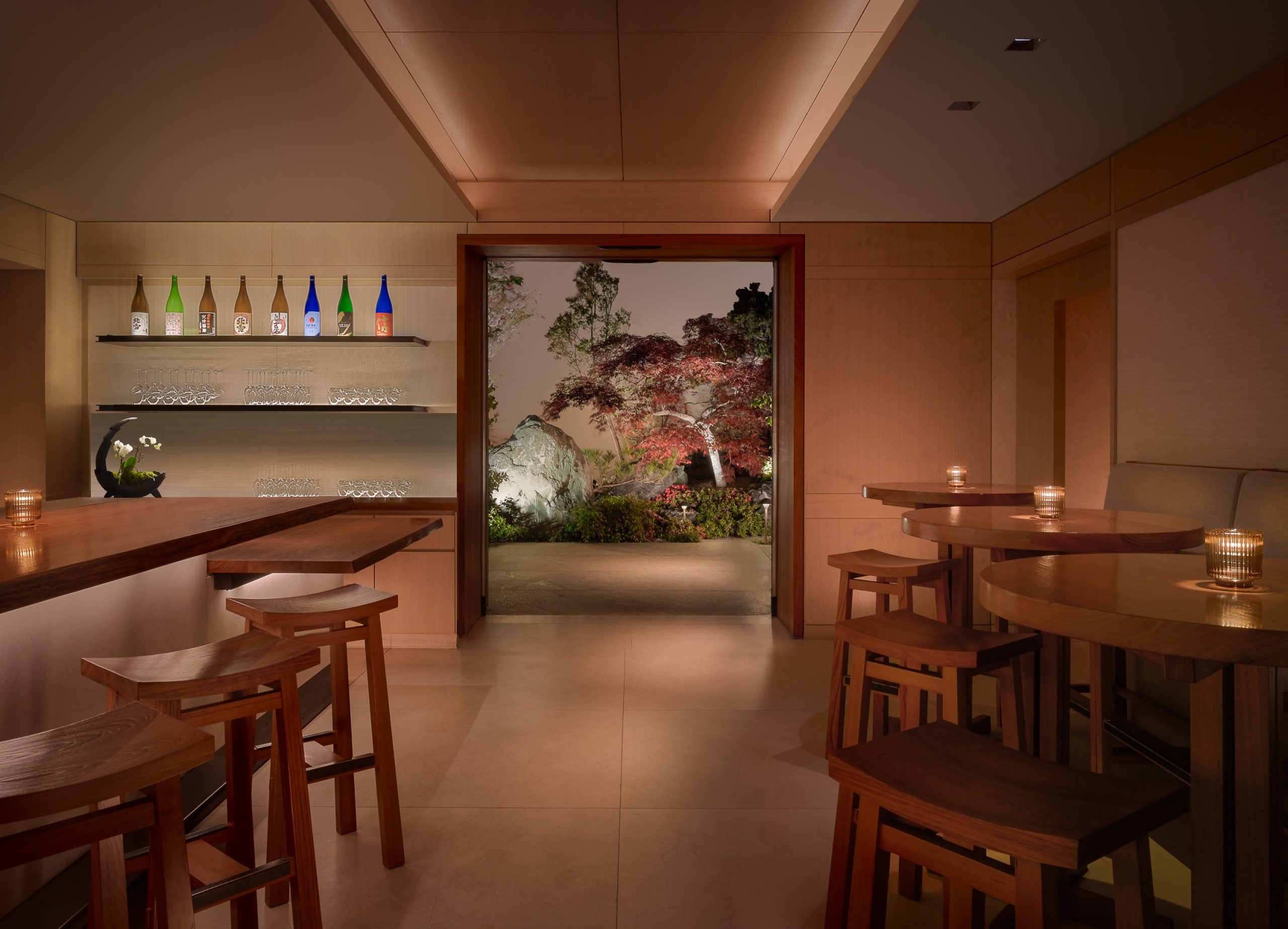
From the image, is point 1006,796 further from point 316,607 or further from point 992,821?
point 316,607

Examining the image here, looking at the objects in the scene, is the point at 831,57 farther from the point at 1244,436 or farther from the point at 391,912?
the point at 391,912

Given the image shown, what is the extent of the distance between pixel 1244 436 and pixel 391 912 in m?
3.13

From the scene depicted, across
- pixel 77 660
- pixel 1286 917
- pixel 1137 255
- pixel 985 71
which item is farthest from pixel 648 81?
pixel 1286 917

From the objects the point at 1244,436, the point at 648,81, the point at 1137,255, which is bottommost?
the point at 1244,436

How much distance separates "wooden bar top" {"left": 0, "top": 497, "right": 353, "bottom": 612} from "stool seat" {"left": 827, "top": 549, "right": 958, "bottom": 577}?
182 centimetres

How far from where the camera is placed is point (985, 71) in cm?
269

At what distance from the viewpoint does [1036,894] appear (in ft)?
3.45

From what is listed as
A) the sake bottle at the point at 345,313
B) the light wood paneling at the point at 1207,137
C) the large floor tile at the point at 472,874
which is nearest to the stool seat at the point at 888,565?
the large floor tile at the point at 472,874

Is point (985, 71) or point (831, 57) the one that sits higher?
point (831, 57)

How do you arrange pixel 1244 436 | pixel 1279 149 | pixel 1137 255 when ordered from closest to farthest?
pixel 1279 149, pixel 1244 436, pixel 1137 255

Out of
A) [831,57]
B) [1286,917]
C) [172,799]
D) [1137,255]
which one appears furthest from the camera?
[1137,255]

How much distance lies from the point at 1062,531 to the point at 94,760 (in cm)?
205

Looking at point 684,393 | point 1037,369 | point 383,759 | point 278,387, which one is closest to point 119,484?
point 278,387

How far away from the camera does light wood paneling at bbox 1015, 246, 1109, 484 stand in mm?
4262
